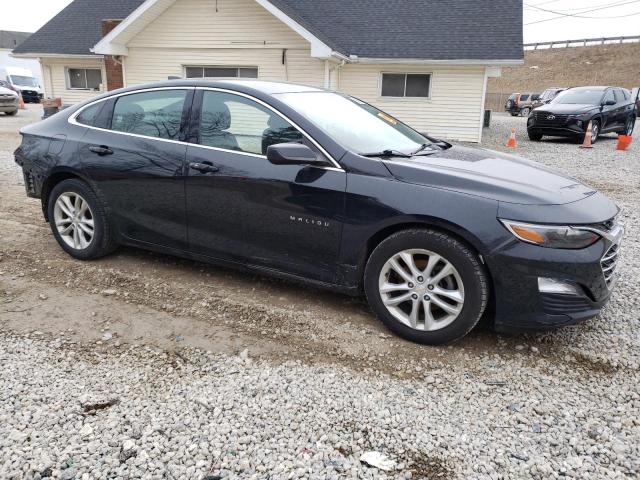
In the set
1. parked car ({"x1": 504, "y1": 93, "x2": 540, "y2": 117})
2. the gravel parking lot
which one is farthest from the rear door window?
parked car ({"x1": 504, "y1": 93, "x2": 540, "y2": 117})

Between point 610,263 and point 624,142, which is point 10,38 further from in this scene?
point 610,263

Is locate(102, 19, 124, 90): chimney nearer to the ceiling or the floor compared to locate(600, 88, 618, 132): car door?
nearer to the ceiling

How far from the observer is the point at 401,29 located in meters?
16.5

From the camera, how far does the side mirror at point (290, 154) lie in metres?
3.36

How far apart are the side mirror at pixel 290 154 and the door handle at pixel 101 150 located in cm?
166

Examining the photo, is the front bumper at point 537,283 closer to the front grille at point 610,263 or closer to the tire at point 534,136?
the front grille at point 610,263

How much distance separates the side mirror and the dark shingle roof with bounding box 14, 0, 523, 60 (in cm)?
1175

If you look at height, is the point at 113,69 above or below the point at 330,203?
above

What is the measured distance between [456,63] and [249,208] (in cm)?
1319

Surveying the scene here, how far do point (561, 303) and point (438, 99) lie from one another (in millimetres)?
13869

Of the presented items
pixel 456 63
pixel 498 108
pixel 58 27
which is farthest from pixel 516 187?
pixel 498 108

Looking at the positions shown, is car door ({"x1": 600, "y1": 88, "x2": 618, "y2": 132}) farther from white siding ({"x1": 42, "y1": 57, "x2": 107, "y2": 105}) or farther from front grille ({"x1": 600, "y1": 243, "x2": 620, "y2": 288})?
white siding ({"x1": 42, "y1": 57, "x2": 107, "y2": 105})

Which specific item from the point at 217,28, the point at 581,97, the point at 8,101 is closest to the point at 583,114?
the point at 581,97

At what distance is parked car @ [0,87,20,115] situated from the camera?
21406 mm
